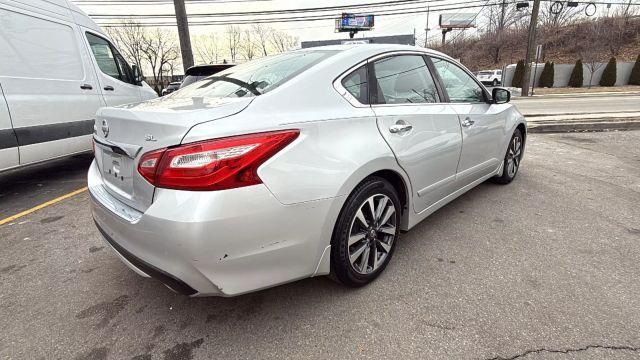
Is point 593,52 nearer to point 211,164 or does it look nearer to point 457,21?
point 457,21

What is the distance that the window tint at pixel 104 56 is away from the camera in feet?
17.1

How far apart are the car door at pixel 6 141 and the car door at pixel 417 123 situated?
12.7 ft

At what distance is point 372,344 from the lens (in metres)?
1.85

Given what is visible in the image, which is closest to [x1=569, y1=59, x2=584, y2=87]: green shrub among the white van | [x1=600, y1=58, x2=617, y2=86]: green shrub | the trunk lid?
[x1=600, y1=58, x2=617, y2=86]: green shrub

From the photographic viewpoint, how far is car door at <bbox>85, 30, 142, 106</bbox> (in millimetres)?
5207

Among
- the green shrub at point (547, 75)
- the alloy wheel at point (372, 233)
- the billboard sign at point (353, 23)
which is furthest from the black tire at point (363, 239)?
the billboard sign at point (353, 23)

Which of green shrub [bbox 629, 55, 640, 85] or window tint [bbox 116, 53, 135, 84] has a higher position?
window tint [bbox 116, 53, 135, 84]

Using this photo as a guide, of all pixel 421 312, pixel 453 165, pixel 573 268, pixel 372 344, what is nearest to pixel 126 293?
pixel 372 344

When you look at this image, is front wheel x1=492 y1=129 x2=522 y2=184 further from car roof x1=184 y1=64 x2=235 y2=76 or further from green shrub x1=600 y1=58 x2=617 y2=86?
green shrub x1=600 y1=58 x2=617 y2=86

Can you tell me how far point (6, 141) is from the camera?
3.74 metres

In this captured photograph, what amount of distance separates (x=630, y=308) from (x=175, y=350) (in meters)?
2.59

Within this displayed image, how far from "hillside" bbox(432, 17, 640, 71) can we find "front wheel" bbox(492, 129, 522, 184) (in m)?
32.7

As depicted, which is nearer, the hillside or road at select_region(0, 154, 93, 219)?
road at select_region(0, 154, 93, 219)

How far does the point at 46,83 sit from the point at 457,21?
56104mm
